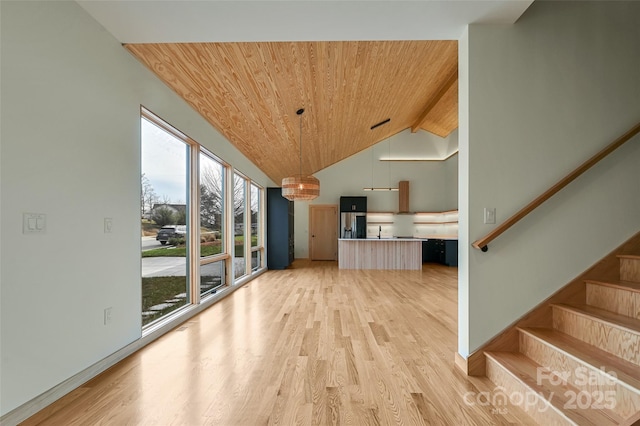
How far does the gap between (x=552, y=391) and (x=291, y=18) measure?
291 centimetres

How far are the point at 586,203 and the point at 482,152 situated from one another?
0.86 meters

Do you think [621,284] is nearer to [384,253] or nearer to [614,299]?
[614,299]

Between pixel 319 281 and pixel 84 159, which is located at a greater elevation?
pixel 84 159

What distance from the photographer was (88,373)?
89.4 inches

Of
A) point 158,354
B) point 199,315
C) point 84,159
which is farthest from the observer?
point 199,315

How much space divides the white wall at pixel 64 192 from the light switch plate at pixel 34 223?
28mm

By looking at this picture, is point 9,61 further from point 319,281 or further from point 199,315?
point 319,281

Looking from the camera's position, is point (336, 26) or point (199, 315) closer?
point (336, 26)

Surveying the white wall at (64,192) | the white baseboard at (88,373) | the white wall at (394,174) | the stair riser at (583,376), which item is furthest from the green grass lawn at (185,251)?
the white wall at (394,174)

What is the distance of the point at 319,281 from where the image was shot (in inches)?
265

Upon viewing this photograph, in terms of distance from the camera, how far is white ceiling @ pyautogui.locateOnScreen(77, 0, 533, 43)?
2150 millimetres

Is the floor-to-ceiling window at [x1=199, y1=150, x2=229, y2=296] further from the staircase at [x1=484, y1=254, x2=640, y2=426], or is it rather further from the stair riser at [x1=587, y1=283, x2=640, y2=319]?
the stair riser at [x1=587, y1=283, x2=640, y2=319]

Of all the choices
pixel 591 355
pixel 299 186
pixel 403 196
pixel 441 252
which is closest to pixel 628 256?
pixel 591 355

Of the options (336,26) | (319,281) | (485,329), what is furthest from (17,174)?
(319,281)
